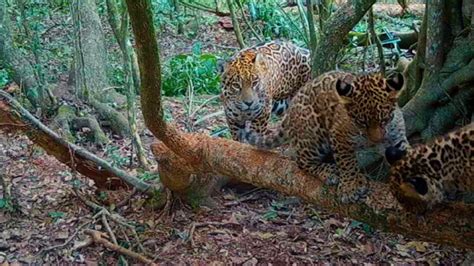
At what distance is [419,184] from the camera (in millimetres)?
3883

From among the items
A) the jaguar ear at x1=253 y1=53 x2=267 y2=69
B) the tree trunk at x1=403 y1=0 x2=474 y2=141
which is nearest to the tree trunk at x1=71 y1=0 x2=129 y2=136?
the jaguar ear at x1=253 y1=53 x2=267 y2=69

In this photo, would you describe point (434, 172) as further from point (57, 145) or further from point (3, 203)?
point (3, 203)

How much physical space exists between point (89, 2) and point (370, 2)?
290 inches

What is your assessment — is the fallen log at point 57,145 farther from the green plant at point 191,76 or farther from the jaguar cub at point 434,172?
the green plant at point 191,76

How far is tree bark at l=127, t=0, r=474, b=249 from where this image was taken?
381 centimetres

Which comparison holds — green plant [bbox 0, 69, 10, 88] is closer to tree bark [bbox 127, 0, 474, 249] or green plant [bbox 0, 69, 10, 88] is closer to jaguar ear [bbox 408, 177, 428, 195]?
tree bark [bbox 127, 0, 474, 249]

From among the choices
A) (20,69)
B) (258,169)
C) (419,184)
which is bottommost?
(20,69)

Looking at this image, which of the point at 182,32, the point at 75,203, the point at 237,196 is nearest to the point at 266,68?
the point at 237,196

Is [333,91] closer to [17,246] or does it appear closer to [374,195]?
[374,195]

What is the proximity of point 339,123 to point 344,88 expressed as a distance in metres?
0.27

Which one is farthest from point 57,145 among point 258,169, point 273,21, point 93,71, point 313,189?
point 273,21

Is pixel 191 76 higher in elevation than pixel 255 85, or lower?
lower

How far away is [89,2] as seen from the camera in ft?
39.4

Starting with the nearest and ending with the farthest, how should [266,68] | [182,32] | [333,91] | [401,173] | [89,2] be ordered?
[401,173], [333,91], [266,68], [89,2], [182,32]
